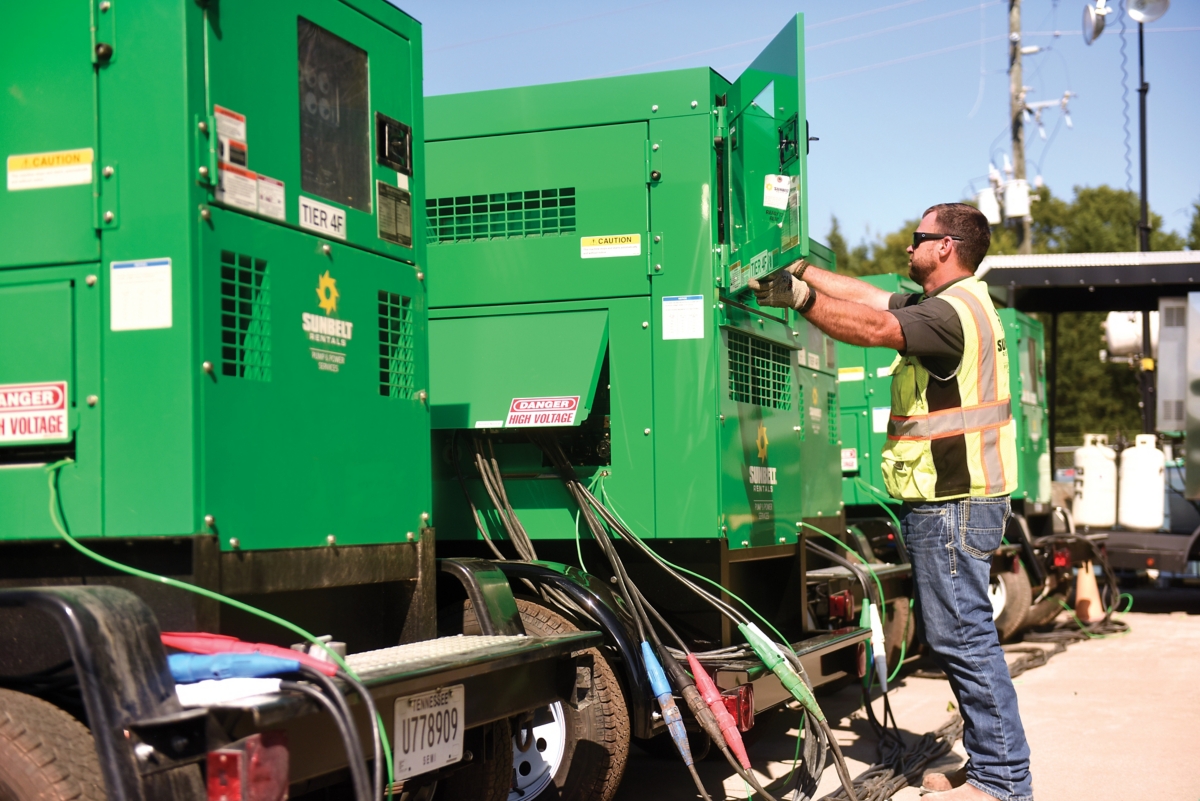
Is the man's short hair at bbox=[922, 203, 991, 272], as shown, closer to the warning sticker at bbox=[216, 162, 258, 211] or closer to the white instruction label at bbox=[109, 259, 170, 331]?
the warning sticker at bbox=[216, 162, 258, 211]

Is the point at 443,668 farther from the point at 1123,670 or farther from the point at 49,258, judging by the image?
the point at 1123,670

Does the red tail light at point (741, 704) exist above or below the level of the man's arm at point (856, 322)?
below

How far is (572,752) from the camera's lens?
4.31 metres

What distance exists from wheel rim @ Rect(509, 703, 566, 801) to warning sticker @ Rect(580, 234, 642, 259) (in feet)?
6.40

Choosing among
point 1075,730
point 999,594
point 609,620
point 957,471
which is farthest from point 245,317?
point 999,594

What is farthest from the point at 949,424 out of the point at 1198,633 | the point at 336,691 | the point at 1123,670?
the point at 1198,633

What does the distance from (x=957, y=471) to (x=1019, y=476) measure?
6.06 metres

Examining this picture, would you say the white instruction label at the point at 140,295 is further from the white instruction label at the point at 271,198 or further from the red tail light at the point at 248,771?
the red tail light at the point at 248,771

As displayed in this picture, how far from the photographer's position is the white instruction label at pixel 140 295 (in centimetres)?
288

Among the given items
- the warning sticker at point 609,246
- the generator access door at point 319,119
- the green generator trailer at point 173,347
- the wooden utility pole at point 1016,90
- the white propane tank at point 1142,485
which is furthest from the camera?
the wooden utility pole at point 1016,90

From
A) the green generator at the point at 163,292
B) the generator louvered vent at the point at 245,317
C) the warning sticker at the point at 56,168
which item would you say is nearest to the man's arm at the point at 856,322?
the green generator at the point at 163,292

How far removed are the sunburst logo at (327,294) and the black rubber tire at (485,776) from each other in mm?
1412

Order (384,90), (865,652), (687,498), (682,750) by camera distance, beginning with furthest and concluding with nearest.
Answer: (865,652) → (687,498) → (682,750) → (384,90)

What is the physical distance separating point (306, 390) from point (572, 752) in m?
1.85
